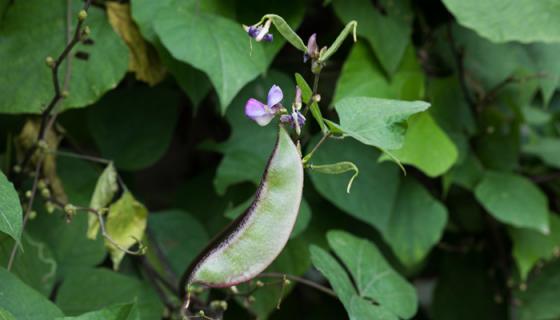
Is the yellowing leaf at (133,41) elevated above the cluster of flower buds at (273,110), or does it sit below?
below

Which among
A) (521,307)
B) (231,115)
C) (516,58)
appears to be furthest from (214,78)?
(521,307)

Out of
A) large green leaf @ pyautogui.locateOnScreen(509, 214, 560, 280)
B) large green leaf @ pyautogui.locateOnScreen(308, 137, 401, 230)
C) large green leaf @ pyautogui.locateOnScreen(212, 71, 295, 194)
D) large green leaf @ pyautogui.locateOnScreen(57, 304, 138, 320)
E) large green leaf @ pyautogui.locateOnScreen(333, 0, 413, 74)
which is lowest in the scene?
large green leaf @ pyautogui.locateOnScreen(509, 214, 560, 280)

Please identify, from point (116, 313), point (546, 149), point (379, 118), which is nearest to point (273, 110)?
point (379, 118)

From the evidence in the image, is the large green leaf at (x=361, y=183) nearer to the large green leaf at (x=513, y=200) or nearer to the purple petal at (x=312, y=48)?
the large green leaf at (x=513, y=200)

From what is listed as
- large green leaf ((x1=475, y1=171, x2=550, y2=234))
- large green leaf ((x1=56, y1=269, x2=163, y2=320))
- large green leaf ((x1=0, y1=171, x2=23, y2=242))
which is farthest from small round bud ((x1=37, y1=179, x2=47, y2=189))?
large green leaf ((x1=475, y1=171, x2=550, y2=234))

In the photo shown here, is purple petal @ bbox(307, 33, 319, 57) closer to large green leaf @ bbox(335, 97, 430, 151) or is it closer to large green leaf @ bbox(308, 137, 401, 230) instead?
large green leaf @ bbox(335, 97, 430, 151)

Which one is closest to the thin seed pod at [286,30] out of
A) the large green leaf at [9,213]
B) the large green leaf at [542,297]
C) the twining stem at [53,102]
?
the large green leaf at [9,213]

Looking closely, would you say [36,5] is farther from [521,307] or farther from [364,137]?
[521,307]
